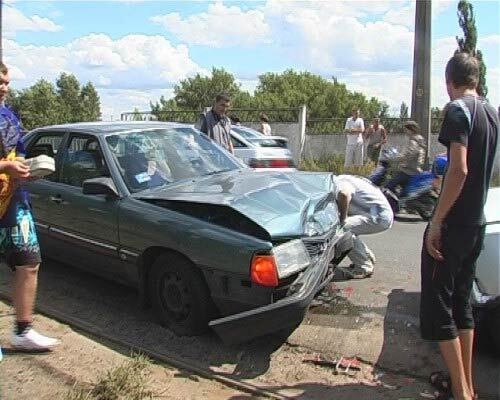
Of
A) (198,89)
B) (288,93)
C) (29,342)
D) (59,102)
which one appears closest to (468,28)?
(29,342)

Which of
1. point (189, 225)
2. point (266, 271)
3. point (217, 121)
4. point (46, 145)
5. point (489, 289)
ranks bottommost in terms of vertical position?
point (489, 289)

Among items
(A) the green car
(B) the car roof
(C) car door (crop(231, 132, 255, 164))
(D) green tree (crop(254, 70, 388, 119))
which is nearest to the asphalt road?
(A) the green car

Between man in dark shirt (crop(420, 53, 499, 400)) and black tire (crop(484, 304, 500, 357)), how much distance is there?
0.55 metres

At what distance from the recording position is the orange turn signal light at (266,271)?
381 centimetres

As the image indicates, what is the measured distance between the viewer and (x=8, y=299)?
5.20 meters

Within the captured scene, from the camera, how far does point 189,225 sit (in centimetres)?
420

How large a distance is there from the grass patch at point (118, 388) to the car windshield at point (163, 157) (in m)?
1.75

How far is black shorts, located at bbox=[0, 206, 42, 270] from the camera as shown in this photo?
391cm

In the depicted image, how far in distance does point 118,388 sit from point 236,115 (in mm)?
17954

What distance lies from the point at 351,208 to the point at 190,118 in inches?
667

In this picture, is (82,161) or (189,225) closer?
(189,225)

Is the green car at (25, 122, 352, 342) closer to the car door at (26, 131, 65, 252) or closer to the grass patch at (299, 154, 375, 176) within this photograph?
the car door at (26, 131, 65, 252)

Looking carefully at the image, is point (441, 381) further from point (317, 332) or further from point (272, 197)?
point (272, 197)

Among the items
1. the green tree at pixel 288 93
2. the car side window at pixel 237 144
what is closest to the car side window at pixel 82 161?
the car side window at pixel 237 144
